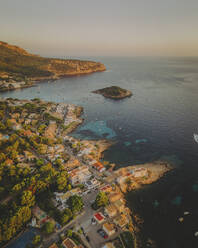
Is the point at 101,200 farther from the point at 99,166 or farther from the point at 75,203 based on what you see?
the point at 99,166

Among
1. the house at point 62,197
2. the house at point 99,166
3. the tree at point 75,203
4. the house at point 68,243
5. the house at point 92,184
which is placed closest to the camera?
the house at point 68,243

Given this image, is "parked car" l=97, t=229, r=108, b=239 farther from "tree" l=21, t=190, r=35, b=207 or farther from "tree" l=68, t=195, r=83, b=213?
"tree" l=21, t=190, r=35, b=207

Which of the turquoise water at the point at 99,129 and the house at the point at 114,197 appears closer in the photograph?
the house at the point at 114,197

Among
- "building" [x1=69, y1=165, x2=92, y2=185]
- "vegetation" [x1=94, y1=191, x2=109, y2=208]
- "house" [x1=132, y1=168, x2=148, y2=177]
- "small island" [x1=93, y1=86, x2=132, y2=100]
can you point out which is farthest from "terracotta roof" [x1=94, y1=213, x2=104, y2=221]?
"small island" [x1=93, y1=86, x2=132, y2=100]

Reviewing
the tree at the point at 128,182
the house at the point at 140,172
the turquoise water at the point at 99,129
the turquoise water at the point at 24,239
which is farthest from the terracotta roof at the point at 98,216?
the turquoise water at the point at 99,129

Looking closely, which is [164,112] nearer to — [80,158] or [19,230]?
[80,158]

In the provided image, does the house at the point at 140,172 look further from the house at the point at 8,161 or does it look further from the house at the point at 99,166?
the house at the point at 8,161

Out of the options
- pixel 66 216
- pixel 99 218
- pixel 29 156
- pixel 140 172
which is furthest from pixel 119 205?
pixel 29 156
